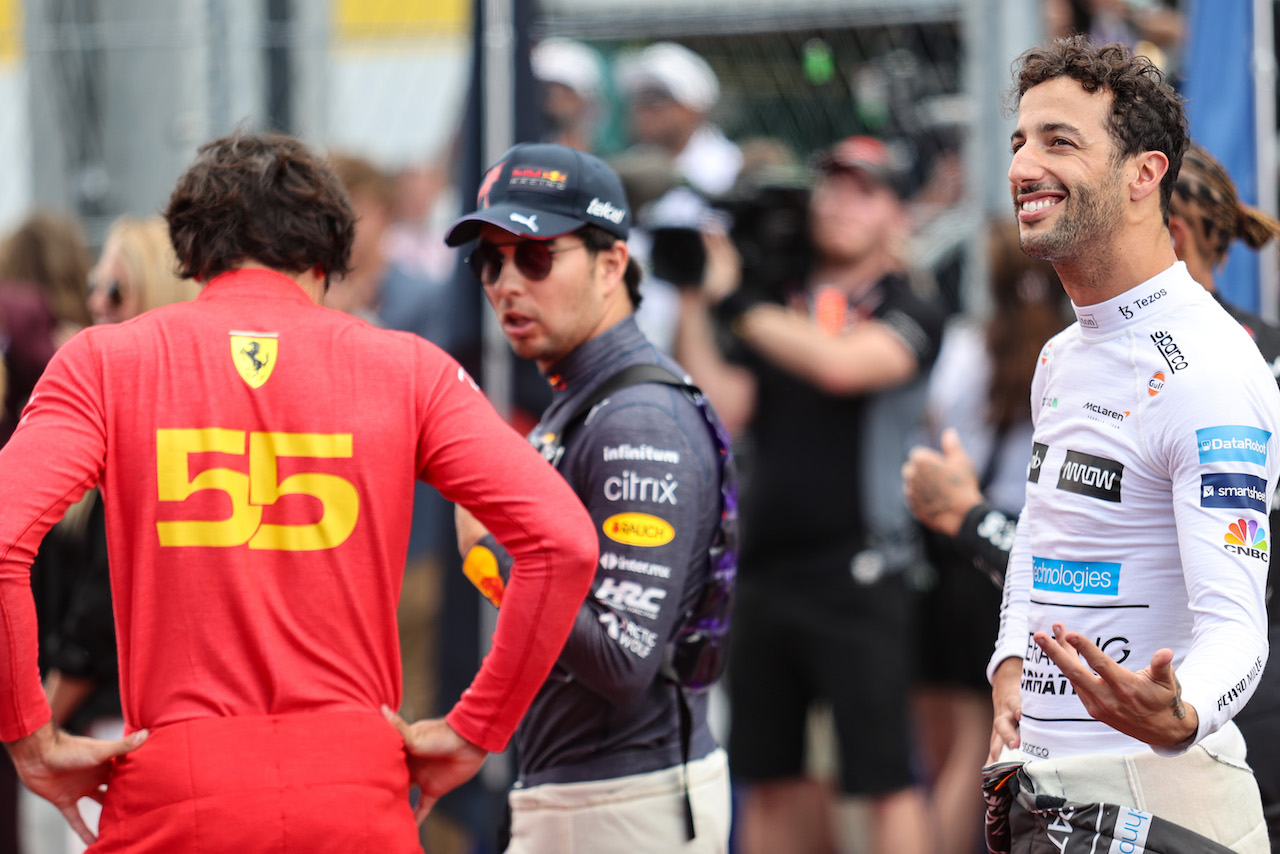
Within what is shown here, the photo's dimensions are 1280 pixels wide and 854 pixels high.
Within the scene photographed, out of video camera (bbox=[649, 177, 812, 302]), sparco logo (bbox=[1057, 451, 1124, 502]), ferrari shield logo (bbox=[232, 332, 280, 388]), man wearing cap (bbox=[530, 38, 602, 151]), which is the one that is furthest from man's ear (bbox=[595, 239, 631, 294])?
man wearing cap (bbox=[530, 38, 602, 151])

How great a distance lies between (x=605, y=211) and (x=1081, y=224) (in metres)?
1.10

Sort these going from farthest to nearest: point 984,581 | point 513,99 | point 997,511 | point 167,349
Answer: point 984,581 → point 513,99 → point 997,511 → point 167,349

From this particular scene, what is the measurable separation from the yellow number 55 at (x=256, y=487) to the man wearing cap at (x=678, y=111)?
4.07 meters

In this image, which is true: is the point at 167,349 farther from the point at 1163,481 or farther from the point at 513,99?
the point at 513,99

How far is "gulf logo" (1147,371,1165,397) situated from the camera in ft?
7.36

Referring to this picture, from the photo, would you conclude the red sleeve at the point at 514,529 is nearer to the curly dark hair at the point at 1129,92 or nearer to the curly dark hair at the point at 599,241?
the curly dark hair at the point at 599,241

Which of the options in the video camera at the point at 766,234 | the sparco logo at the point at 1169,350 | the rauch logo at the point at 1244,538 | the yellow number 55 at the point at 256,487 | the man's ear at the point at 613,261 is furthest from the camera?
the video camera at the point at 766,234

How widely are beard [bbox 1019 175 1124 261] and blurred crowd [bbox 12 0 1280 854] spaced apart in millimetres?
2338

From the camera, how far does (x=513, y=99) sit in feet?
15.4

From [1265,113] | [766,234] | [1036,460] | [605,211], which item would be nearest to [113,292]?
[605,211]

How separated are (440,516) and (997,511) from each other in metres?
2.32

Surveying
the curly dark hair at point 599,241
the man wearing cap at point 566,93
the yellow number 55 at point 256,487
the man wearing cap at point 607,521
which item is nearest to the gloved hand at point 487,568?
the man wearing cap at point 607,521

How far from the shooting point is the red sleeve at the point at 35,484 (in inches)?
89.6

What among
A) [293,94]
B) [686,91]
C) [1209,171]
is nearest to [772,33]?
[686,91]
